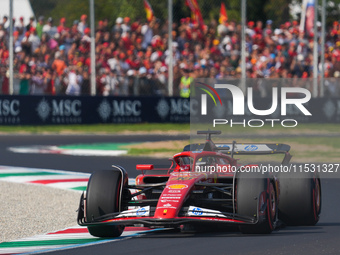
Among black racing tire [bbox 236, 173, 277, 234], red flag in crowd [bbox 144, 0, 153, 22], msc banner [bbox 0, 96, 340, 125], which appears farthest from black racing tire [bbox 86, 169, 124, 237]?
red flag in crowd [bbox 144, 0, 153, 22]

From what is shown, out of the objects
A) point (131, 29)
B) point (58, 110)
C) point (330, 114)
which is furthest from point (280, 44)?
point (58, 110)

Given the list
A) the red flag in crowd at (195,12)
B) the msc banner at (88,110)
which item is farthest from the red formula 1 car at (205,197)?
the red flag in crowd at (195,12)

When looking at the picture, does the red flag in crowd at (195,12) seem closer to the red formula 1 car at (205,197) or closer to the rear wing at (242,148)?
the rear wing at (242,148)

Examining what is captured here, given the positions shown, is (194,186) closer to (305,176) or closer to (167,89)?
(305,176)

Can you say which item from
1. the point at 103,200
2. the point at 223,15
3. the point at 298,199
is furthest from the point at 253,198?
the point at 223,15

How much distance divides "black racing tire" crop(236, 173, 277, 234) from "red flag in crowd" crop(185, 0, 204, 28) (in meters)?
18.8

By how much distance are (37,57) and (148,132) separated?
13.5 feet

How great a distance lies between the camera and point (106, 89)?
83.1 ft

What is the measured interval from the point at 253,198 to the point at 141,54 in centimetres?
1817

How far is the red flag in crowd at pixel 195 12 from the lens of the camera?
2633 cm

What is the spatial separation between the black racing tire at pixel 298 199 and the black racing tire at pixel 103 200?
1.72 m

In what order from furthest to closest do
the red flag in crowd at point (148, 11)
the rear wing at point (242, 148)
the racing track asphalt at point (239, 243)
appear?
the red flag in crowd at point (148, 11), the rear wing at point (242, 148), the racing track asphalt at point (239, 243)

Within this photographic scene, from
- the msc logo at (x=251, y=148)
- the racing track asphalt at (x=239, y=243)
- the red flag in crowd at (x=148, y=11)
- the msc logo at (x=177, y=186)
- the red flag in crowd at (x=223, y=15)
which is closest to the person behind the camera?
the racing track asphalt at (x=239, y=243)

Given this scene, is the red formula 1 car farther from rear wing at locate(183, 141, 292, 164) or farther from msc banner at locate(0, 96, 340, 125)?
msc banner at locate(0, 96, 340, 125)
